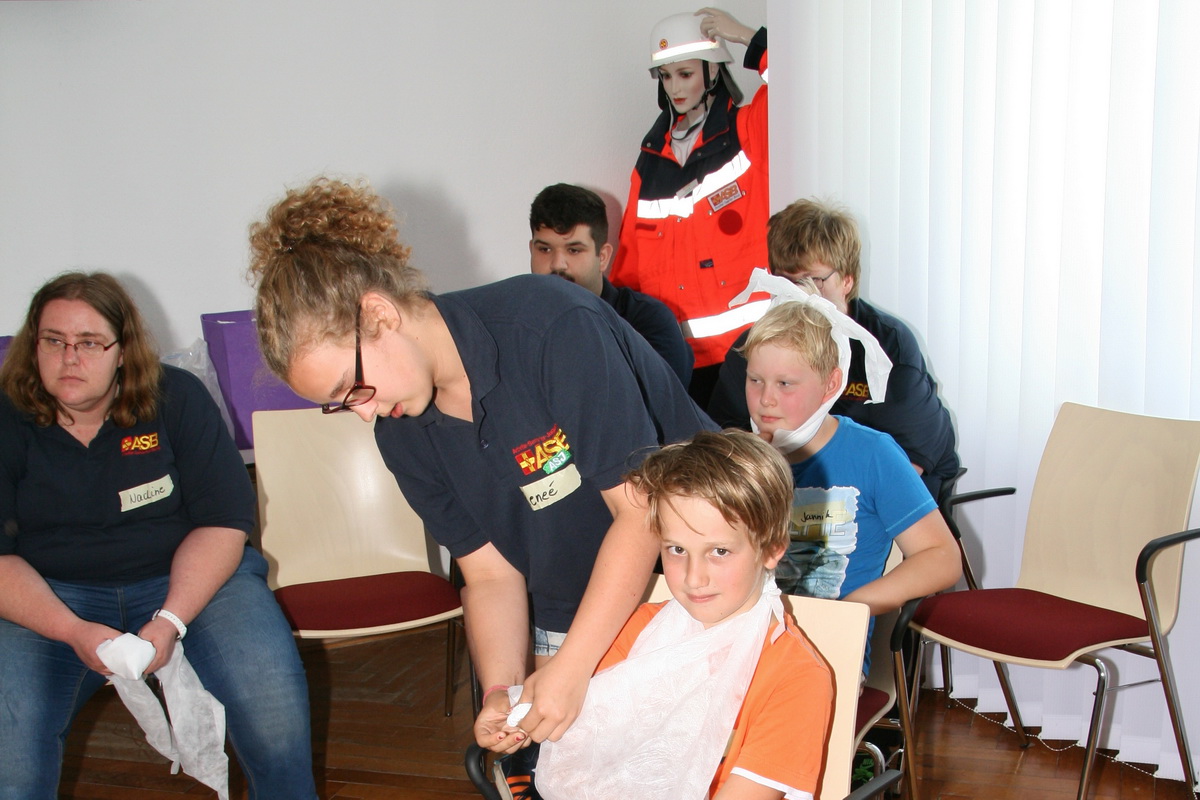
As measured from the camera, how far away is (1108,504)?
255cm

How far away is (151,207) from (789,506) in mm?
2992

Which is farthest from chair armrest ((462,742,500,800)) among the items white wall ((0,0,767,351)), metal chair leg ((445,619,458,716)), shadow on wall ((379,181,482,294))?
shadow on wall ((379,181,482,294))

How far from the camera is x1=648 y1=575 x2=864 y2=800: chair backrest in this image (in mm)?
1416

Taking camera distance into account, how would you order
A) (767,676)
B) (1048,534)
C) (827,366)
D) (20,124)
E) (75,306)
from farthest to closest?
(20,124) → (1048,534) → (75,306) → (827,366) → (767,676)

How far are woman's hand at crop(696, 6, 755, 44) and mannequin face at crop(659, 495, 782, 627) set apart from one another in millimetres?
2963

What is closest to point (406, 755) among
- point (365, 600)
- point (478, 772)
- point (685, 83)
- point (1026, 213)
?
point (365, 600)

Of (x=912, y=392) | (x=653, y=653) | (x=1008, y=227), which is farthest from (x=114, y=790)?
(x=1008, y=227)

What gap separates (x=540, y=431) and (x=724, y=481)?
29cm

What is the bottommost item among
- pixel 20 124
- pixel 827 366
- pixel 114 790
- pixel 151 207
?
pixel 114 790

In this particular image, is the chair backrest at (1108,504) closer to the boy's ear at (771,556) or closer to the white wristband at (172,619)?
the boy's ear at (771,556)

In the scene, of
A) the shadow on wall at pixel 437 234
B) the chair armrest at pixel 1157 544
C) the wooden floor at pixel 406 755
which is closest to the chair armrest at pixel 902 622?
the chair armrest at pixel 1157 544

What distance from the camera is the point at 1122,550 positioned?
8.20ft

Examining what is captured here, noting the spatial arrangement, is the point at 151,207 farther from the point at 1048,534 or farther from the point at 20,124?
the point at 1048,534

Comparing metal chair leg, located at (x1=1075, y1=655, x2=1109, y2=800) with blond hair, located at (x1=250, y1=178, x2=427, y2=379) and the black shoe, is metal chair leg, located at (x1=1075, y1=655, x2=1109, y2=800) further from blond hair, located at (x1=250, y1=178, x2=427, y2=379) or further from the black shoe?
blond hair, located at (x1=250, y1=178, x2=427, y2=379)
